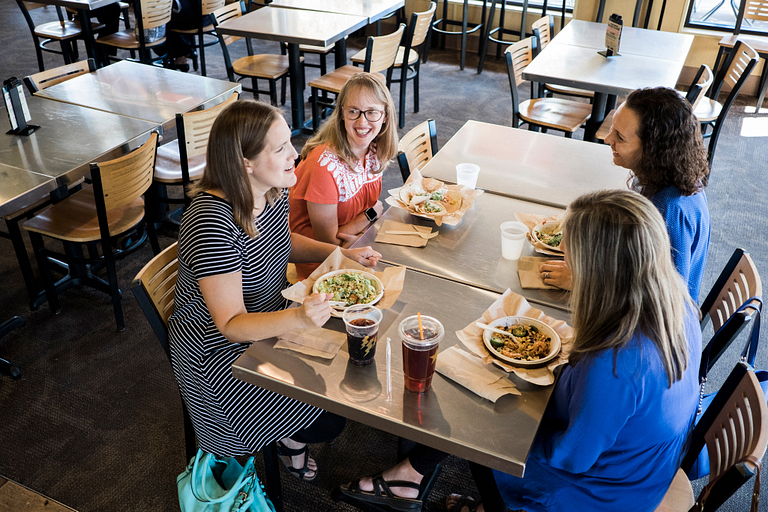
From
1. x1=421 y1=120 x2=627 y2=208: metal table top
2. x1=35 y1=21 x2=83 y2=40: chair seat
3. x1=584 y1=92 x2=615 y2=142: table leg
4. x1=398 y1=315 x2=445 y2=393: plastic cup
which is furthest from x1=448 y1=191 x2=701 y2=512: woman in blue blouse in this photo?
x1=35 y1=21 x2=83 y2=40: chair seat

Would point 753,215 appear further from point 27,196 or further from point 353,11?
point 27,196

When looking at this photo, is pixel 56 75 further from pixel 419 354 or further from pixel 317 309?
pixel 419 354

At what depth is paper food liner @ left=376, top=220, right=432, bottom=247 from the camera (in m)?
2.02

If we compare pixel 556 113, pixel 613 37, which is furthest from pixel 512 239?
pixel 613 37

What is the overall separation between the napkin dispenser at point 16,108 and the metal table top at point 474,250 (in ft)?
6.51

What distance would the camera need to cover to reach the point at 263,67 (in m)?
4.73

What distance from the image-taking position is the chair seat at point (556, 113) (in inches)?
152

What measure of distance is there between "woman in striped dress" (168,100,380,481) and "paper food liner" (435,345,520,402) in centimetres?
35

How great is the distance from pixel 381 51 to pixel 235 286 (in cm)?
312

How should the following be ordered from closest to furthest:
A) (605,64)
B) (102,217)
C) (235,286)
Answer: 1. (235,286)
2. (102,217)
3. (605,64)

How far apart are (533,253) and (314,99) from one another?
3341 mm

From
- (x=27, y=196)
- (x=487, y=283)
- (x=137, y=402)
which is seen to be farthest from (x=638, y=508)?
(x=27, y=196)

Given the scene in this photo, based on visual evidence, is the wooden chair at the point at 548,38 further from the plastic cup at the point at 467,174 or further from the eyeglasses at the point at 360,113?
the eyeglasses at the point at 360,113

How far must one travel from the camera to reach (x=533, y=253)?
1.99m
